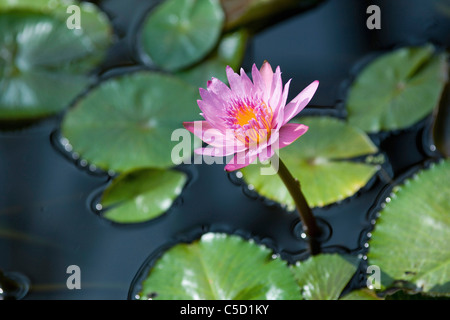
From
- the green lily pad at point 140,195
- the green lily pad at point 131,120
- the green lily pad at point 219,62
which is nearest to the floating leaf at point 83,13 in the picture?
the green lily pad at point 131,120

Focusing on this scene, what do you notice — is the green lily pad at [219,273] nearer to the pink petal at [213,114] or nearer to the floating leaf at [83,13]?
the pink petal at [213,114]

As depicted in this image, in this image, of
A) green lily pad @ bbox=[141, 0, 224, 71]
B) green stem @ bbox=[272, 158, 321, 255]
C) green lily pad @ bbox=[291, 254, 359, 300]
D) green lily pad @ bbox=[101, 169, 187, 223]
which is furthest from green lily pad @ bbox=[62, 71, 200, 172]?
green lily pad @ bbox=[291, 254, 359, 300]

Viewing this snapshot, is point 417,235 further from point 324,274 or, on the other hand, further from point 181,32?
point 181,32

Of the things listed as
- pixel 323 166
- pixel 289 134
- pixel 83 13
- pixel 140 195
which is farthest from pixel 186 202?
pixel 83 13

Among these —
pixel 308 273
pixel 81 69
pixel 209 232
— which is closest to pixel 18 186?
pixel 81 69

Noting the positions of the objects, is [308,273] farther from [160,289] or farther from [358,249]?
[160,289]

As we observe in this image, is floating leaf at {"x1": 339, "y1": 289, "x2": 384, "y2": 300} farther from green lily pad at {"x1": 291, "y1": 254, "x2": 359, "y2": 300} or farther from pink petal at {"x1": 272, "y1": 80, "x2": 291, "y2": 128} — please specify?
pink petal at {"x1": 272, "y1": 80, "x2": 291, "y2": 128}
